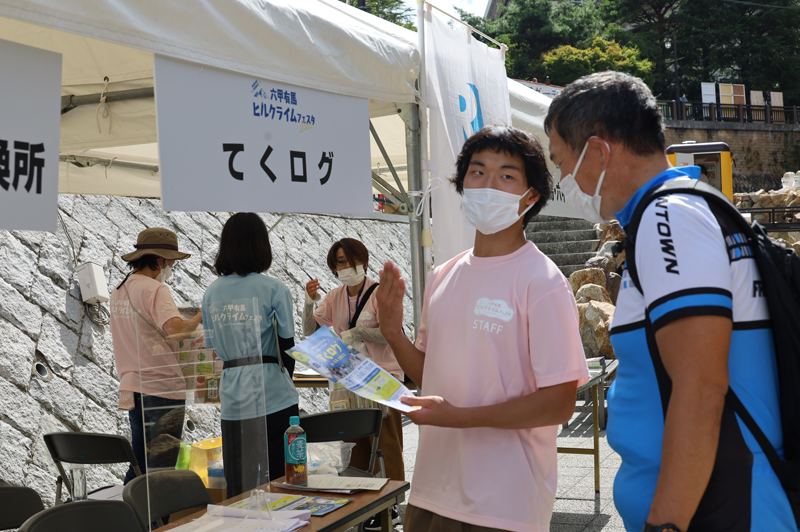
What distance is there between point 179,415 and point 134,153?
3.62 m

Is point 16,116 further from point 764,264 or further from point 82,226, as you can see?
point 82,226

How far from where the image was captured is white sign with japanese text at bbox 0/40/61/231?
6.12 ft

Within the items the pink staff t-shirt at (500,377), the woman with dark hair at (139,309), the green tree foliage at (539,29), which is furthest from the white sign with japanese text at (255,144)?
the green tree foliage at (539,29)

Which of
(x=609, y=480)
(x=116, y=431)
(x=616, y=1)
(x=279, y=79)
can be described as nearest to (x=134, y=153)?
(x=116, y=431)

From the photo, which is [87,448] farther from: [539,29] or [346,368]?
[539,29]

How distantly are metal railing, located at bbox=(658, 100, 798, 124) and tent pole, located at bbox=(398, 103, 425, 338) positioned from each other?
95.0 feet

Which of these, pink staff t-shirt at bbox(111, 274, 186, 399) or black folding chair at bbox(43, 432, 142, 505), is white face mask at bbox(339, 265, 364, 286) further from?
black folding chair at bbox(43, 432, 142, 505)

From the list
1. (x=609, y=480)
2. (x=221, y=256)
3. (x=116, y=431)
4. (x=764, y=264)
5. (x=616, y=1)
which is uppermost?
(x=616, y=1)

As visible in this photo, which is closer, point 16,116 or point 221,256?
point 16,116

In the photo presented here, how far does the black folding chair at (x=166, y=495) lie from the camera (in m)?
2.24

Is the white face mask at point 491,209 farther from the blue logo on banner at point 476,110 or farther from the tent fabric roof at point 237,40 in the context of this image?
the blue logo on banner at point 476,110

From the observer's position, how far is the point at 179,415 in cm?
212

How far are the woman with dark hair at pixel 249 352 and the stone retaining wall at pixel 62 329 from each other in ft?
7.95

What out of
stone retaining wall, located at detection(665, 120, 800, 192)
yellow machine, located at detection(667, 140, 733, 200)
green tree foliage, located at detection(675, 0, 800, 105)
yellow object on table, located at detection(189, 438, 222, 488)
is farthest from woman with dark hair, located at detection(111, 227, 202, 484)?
green tree foliage, located at detection(675, 0, 800, 105)
